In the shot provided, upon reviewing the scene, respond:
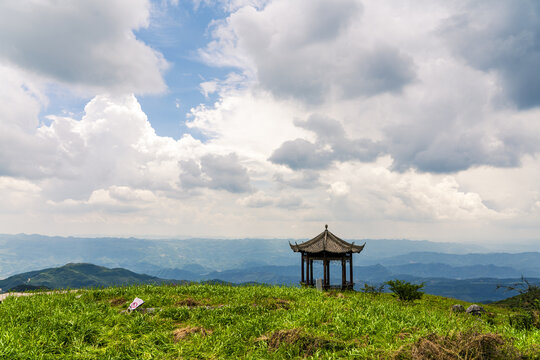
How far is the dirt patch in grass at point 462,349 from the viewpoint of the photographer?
20.3 ft

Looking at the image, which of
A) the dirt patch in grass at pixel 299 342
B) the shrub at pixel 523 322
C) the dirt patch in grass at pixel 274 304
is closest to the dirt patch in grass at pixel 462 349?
the dirt patch in grass at pixel 299 342

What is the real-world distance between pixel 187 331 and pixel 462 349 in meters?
A: 6.47

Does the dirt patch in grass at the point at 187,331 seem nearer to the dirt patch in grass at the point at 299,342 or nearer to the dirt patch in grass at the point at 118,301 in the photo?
the dirt patch in grass at the point at 299,342

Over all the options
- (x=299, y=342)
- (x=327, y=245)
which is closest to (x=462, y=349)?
(x=299, y=342)

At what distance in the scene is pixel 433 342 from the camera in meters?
6.59

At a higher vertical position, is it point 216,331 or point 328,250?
point 328,250

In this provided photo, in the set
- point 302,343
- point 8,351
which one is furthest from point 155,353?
point 302,343

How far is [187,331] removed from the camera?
28.6 ft

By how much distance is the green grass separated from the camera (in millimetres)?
7262

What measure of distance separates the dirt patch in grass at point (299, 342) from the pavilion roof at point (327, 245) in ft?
53.5

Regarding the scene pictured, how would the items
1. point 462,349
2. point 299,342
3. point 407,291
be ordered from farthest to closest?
point 407,291 < point 299,342 < point 462,349

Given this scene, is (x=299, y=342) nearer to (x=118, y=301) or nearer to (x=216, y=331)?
(x=216, y=331)

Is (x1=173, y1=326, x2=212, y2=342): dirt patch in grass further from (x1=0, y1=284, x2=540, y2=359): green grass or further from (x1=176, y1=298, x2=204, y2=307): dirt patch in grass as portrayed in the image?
(x1=176, y1=298, x2=204, y2=307): dirt patch in grass

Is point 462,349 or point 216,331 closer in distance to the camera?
point 462,349
